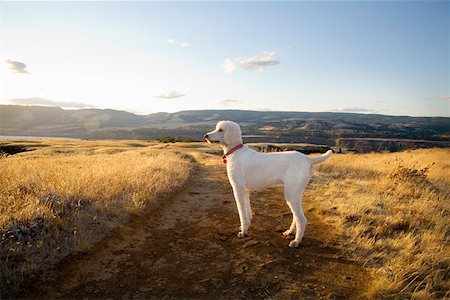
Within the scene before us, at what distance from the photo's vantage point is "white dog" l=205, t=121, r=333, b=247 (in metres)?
6.14

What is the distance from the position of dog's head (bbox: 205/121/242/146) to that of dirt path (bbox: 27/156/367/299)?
2243 mm

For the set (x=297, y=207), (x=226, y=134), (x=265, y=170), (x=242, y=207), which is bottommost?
(x=242, y=207)

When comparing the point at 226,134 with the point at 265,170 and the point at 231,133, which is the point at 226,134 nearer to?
the point at 231,133

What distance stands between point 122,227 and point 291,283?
4.05 m

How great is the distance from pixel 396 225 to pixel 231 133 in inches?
174

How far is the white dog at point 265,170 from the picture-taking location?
614cm

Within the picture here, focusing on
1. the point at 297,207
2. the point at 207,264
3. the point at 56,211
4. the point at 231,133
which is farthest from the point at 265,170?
the point at 56,211

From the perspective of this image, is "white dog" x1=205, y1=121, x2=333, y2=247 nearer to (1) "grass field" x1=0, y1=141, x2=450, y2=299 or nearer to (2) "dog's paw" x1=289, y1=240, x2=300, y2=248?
(2) "dog's paw" x1=289, y1=240, x2=300, y2=248

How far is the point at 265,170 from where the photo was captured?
20.8 feet

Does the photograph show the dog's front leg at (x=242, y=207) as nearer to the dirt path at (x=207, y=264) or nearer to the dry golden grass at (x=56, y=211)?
the dirt path at (x=207, y=264)

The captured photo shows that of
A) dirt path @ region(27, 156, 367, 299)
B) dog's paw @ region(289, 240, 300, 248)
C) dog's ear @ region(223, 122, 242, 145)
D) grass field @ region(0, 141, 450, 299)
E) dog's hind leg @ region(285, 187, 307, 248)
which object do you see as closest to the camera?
dirt path @ region(27, 156, 367, 299)

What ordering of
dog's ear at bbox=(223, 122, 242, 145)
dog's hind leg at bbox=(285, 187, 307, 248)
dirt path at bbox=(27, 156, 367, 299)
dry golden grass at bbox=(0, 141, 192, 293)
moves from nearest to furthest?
dirt path at bbox=(27, 156, 367, 299)
dry golden grass at bbox=(0, 141, 192, 293)
dog's hind leg at bbox=(285, 187, 307, 248)
dog's ear at bbox=(223, 122, 242, 145)

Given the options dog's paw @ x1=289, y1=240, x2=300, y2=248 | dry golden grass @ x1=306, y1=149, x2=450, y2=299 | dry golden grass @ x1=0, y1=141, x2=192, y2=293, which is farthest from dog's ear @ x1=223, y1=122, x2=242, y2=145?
dry golden grass @ x1=306, y1=149, x2=450, y2=299

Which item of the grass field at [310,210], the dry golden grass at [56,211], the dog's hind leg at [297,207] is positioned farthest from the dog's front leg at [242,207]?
the dry golden grass at [56,211]
